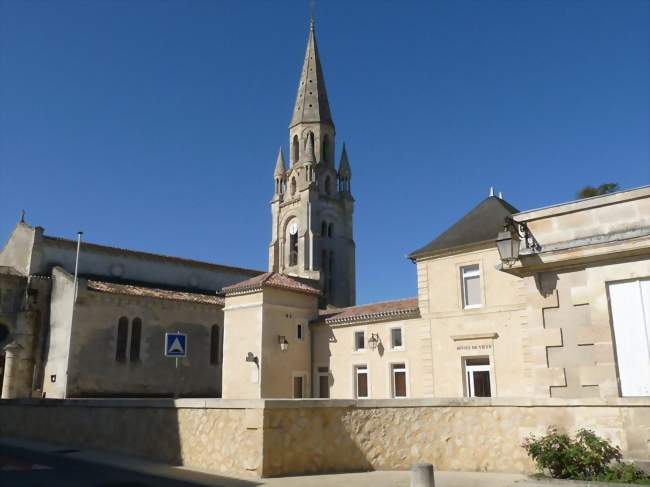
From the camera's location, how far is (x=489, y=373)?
20.6 m

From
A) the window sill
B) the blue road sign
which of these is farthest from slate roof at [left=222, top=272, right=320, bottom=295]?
the blue road sign

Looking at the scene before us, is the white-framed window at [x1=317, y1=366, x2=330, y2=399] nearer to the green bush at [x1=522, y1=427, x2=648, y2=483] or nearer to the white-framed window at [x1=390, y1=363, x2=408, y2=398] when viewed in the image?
the white-framed window at [x1=390, y1=363, x2=408, y2=398]

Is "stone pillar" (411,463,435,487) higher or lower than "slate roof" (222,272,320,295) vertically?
lower

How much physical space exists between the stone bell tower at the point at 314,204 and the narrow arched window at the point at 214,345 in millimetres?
21368

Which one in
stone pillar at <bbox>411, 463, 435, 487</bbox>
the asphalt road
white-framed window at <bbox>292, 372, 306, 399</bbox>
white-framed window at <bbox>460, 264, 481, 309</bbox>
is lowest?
the asphalt road

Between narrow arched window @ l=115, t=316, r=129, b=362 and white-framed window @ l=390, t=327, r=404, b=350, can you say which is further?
narrow arched window @ l=115, t=316, r=129, b=362

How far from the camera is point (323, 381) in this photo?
27172 millimetres

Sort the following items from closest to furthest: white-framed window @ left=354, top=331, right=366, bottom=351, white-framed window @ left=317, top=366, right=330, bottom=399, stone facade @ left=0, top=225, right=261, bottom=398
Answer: white-framed window @ left=354, top=331, right=366, bottom=351
white-framed window @ left=317, top=366, right=330, bottom=399
stone facade @ left=0, top=225, right=261, bottom=398

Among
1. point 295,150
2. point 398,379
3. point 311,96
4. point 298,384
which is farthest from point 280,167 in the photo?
point 398,379

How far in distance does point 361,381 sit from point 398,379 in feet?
7.05

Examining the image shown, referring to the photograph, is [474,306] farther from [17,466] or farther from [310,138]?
[310,138]

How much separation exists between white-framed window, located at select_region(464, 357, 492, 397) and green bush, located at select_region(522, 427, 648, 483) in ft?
35.8

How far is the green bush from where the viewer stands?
9.23 meters

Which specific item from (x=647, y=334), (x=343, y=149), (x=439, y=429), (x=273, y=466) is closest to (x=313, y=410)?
(x=273, y=466)
